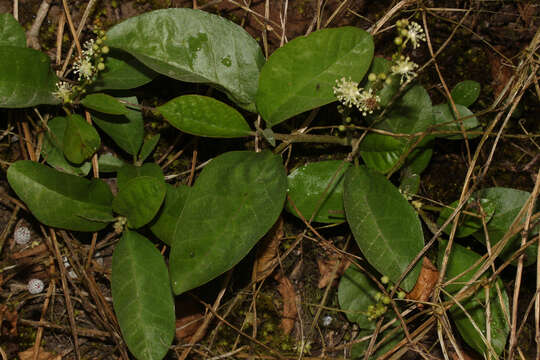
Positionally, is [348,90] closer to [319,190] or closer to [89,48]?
[319,190]

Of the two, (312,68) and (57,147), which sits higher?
(312,68)

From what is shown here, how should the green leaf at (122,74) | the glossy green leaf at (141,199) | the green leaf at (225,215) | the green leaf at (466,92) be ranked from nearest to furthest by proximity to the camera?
the green leaf at (225,215)
the glossy green leaf at (141,199)
the green leaf at (122,74)
the green leaf at (466,92)

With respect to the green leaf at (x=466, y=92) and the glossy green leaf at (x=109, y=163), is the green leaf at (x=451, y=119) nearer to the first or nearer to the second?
the green leaf at (x=466, y=92)

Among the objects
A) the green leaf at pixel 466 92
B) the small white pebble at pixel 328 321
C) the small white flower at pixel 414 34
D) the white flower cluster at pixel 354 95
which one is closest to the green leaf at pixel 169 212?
the white flower cluster at pixel 354 95

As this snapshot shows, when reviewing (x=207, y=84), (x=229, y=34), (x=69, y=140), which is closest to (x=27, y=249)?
(x=69, y=140)

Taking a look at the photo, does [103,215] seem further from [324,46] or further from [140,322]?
[324,46]

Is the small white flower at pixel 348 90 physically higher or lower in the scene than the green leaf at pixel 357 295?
higher

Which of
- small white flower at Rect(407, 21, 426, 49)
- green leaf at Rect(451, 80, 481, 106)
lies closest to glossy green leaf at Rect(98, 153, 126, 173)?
small white flower at Rect(407, 21, 426, 49)

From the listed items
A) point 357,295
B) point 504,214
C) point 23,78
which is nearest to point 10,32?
point 23,78
